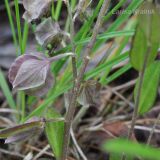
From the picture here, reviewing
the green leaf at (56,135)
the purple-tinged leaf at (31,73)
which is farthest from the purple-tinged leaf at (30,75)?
the green leaf at (56,135)

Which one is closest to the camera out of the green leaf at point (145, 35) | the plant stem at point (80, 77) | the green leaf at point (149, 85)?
the green leaf at point (145, 35)

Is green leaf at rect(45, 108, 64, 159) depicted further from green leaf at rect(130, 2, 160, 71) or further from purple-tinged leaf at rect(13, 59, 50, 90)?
green leaf at rect(130, 2, 160, 71)

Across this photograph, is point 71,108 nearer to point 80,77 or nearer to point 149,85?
point 80,77

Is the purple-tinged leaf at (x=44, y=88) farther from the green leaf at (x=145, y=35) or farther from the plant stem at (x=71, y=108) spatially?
the green leaf at (x=145, y=35)

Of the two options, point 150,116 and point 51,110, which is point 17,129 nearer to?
point 51,110

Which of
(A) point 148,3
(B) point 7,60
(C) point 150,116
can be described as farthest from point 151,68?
(B) point 7,60

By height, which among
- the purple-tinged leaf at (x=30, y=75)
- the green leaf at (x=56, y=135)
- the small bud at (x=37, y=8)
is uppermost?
the small bud at (x=37, y=8)
